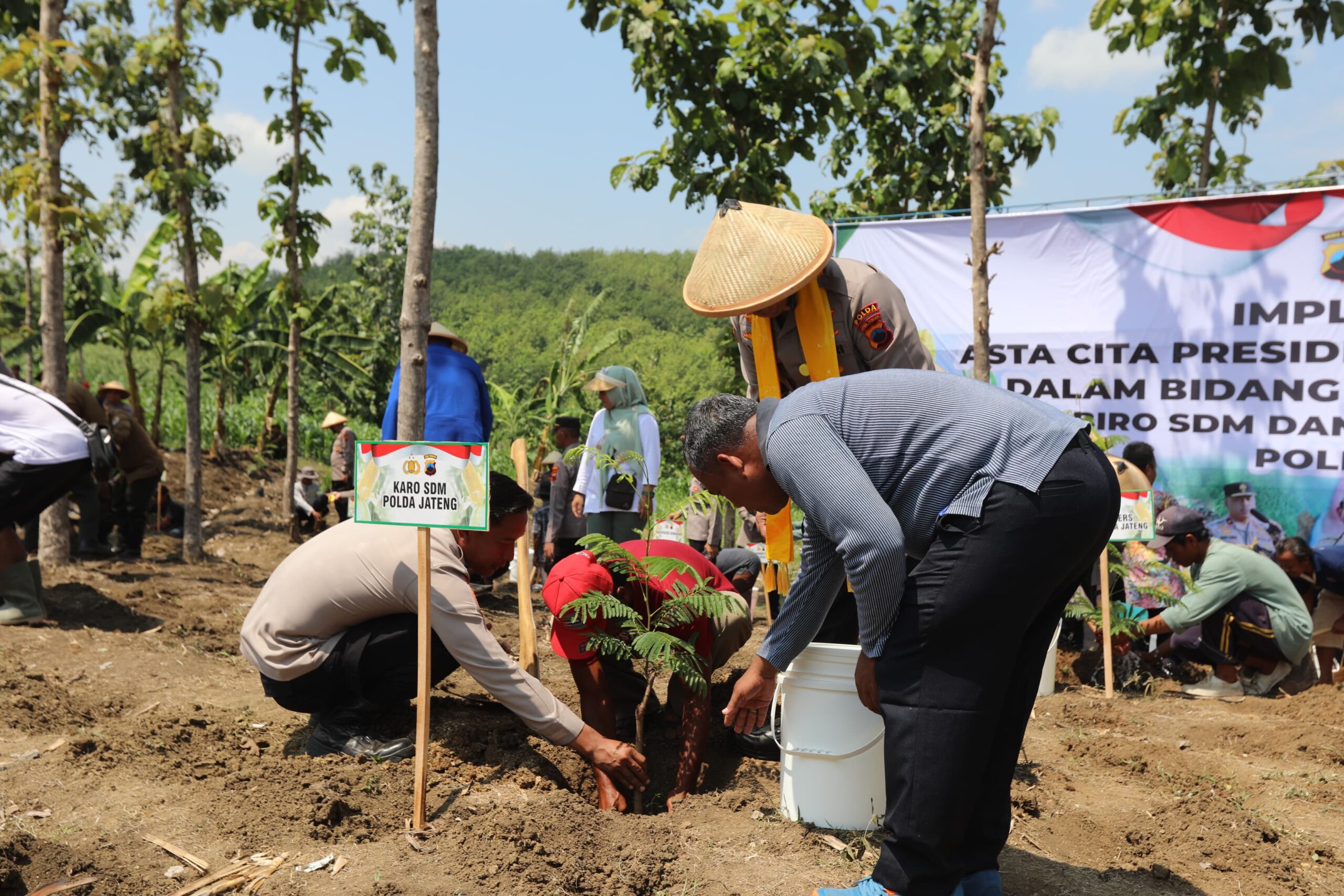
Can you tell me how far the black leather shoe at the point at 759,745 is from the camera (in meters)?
3.93

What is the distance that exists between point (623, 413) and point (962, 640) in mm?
5036

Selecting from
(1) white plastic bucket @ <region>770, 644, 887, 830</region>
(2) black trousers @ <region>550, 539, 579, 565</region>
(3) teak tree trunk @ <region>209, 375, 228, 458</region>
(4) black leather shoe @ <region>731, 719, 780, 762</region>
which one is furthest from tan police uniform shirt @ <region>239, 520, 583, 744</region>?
(3) teak tree trunk @ <region>209, 375, 228, 458</region>

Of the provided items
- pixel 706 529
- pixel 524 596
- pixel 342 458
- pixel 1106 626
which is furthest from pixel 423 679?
pixel 342 458

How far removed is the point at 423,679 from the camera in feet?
10.3

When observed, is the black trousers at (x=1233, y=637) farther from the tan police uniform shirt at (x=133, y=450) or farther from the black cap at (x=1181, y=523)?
the tan police uniform shirt at (x=133, y=450)

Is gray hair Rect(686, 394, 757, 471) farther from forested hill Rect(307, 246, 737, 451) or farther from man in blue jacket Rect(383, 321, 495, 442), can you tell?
forested hill Rect(307, 246, 737, 451)

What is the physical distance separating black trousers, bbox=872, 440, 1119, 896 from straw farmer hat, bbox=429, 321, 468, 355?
448cm

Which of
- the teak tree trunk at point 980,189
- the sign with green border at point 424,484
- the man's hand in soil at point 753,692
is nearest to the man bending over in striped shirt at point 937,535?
the man's hand in soil at point 753,692

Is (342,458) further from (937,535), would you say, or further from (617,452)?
(937,535)

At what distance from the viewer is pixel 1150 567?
20.6ft

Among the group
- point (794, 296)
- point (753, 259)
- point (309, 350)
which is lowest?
point (794, 296)

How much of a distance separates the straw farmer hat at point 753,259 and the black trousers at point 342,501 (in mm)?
6819

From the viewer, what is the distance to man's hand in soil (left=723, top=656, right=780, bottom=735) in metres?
2.87

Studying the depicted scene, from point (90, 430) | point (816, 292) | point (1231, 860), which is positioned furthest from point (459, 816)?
point (90, 430)
